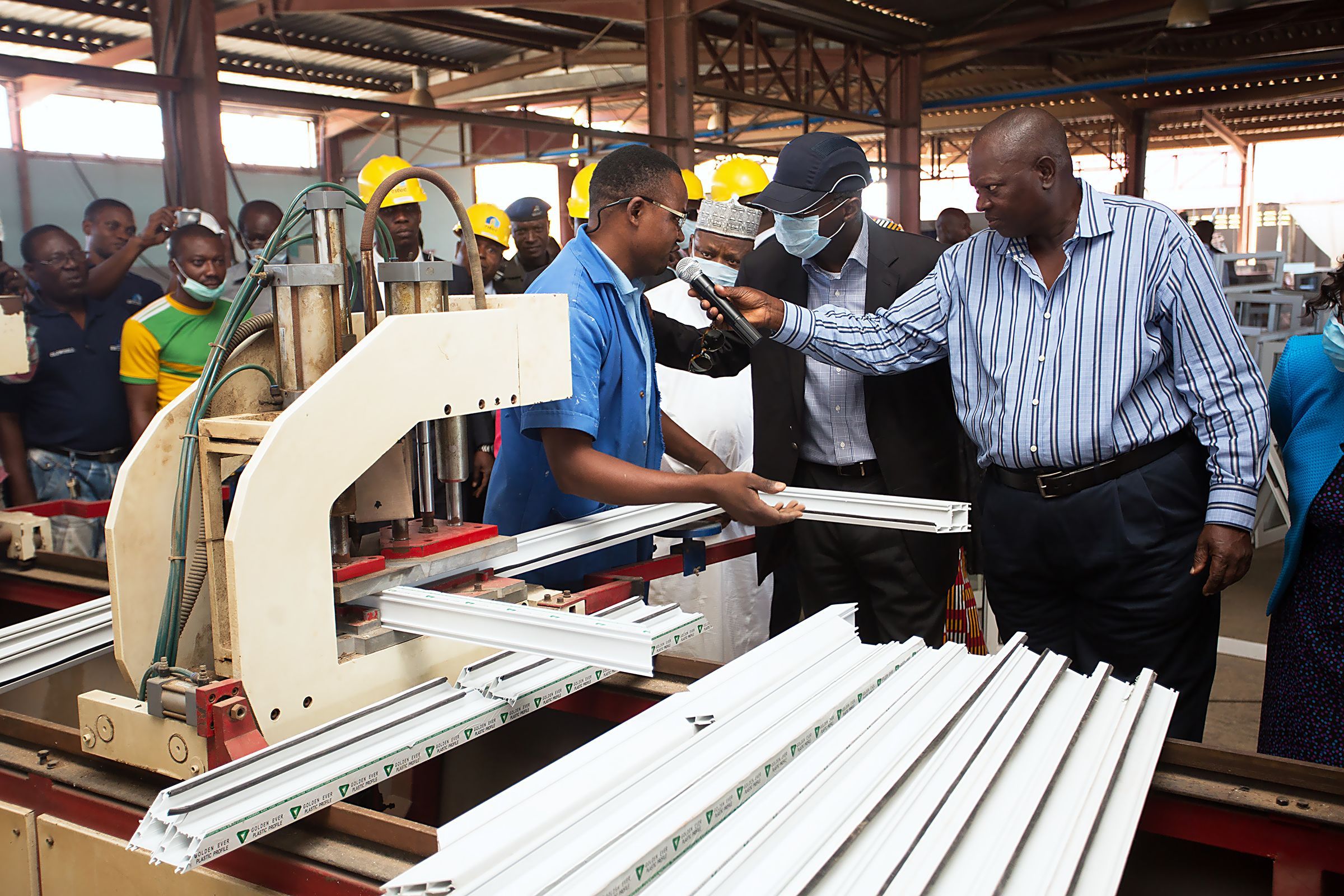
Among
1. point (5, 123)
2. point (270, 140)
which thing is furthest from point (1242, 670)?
point (270, 140)

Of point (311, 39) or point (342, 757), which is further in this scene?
point (311, 39)

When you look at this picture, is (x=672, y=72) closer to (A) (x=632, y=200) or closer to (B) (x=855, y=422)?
(B) (x=855, y=422)

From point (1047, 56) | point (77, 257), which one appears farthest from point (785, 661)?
point (1047, 56)

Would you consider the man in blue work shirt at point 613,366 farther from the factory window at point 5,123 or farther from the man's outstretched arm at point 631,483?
the factory window at point 5,123

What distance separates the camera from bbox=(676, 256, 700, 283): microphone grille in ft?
7.11

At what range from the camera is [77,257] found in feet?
12.3

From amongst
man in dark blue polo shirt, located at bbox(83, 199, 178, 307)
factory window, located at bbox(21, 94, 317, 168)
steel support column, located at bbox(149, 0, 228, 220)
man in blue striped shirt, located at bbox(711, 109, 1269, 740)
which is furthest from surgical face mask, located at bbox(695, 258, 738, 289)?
factory window, located at bbox(21, 94, 317, 168)

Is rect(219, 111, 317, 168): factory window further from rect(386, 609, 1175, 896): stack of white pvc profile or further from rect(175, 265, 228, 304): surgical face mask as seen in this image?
rect(386, 609, 1175, 896): stack of white pvc profile

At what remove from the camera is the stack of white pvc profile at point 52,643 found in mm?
1644

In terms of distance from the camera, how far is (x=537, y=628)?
1335 mm

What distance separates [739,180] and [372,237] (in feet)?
10.5

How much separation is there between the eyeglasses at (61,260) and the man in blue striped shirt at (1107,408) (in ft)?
10.2

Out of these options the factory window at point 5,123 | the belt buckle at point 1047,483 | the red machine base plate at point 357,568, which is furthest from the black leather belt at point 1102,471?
the factory window at point 5,123

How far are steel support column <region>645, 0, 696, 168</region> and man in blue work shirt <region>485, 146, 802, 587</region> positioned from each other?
498 cm
